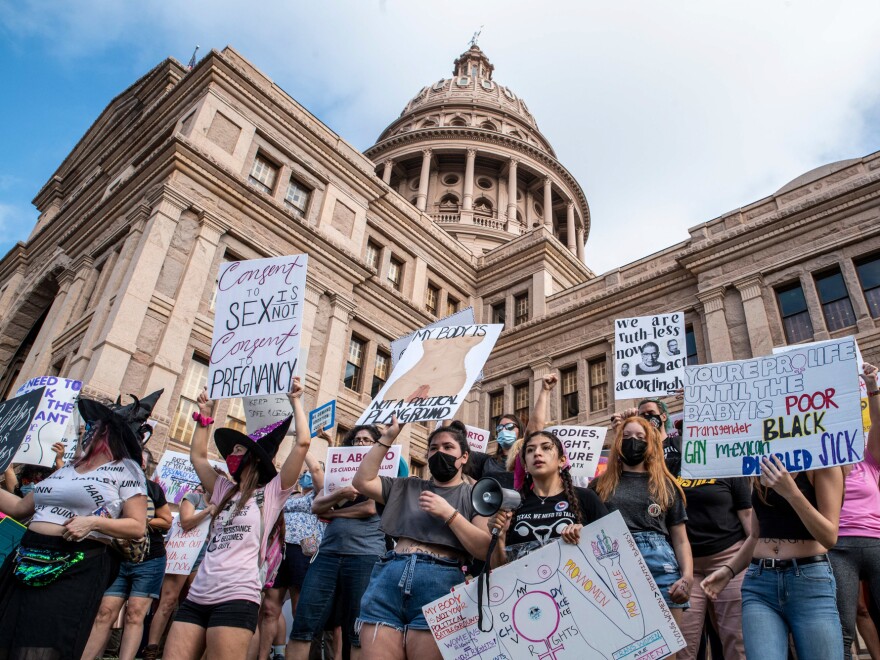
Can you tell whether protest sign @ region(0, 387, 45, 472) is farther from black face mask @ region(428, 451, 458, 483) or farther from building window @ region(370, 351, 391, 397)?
building window @ region(370, 351, 391, 397)

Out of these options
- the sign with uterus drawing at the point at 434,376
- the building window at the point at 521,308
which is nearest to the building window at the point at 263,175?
the building window at the point at 521,308

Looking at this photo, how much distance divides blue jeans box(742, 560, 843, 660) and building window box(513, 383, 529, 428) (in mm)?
18173

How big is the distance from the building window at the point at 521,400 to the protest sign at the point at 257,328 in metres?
16.0

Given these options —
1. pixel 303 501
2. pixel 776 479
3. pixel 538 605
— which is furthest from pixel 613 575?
pixel 303 501

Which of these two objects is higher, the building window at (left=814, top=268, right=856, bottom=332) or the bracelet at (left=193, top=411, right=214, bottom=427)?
the building window at (left=814, top=268, right=856, bottom=332)

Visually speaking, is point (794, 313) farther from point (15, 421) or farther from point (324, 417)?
point (15, 421)

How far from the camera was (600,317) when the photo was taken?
21.4 m

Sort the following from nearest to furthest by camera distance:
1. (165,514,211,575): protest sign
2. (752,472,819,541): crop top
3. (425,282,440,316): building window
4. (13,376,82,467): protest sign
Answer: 1. (752,472,819,541): crop top
2. (165,514,211,575): protest sign
3. (13,376,82,467): protest sign
4. (425,282,440,316): building window

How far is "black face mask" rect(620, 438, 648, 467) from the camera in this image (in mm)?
4676

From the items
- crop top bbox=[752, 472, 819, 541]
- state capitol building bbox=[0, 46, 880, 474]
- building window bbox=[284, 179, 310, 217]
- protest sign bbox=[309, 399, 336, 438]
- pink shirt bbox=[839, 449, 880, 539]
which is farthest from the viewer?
building window bbox=[284, 179, 310, 217]

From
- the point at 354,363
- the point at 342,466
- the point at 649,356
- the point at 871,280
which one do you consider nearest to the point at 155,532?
the point at 342,466

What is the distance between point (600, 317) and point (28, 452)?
1722 cm

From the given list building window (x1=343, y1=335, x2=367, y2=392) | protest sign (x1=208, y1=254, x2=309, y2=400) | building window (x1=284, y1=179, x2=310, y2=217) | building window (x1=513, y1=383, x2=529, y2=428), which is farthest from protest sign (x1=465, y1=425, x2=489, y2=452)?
building window (x1=284, y1=179, x2=310, y2=217)

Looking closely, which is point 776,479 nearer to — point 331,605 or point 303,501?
point 331,605
